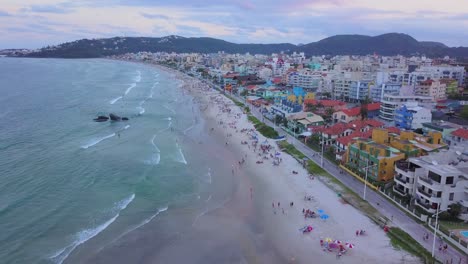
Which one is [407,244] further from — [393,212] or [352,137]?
[352,137]

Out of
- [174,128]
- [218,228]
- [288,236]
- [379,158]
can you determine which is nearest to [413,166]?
[379,158]

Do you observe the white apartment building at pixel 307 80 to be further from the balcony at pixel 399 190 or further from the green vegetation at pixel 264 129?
the balcony at pixel 399 190

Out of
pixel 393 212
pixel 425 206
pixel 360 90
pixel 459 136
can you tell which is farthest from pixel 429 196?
pixel 360 90

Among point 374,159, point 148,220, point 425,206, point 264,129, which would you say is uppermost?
point 374,159

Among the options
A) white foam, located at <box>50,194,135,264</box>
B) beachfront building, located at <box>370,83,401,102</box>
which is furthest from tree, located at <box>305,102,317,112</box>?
white foam, located at <box>50,194,135,264</box>

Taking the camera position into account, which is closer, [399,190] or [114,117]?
[399,190]

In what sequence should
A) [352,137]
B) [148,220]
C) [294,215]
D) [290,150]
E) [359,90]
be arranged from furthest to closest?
1. [359,90]
2. [290,150]
3. [352,137]
4. [294,215]
5. [148,220]

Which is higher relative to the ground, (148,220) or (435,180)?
(435,180)
